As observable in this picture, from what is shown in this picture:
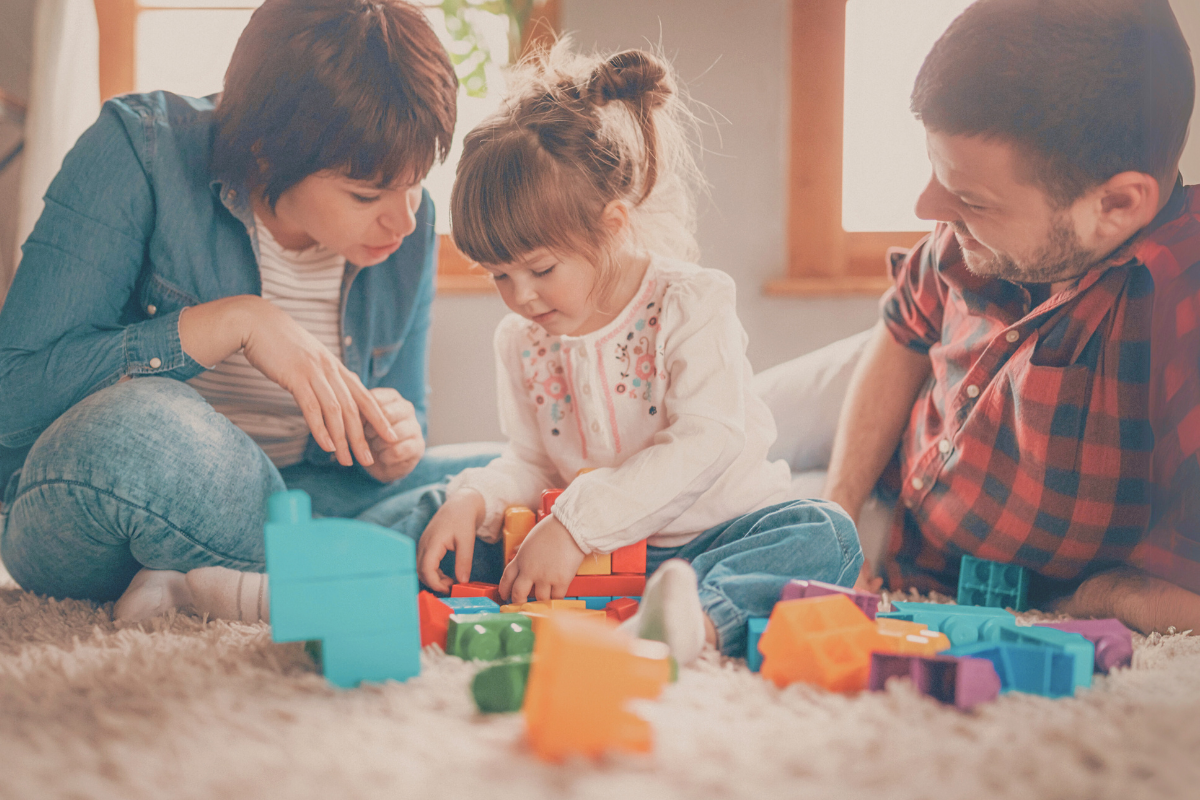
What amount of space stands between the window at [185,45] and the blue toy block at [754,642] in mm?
1087

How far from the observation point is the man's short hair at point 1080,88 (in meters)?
0.68

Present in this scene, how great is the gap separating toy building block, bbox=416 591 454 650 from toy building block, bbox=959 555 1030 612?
548 mm

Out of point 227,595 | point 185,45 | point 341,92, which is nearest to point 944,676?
point 227,595

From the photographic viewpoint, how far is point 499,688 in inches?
18.9

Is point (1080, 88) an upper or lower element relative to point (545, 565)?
upper

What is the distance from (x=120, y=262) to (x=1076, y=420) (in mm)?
961

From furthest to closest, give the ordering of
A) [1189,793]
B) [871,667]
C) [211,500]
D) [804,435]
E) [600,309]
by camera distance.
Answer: [804,435] → [600,309] → [211,500] → [871,667] → [1189,793]

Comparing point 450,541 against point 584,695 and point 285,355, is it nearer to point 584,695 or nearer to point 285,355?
point 285,355

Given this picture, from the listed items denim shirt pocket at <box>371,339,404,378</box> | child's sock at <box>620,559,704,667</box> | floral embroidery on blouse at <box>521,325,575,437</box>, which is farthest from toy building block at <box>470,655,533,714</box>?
denim shirt pocket at <box>371,339,404,378</box>

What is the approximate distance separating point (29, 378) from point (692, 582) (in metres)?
0.68

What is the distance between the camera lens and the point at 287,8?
826mm

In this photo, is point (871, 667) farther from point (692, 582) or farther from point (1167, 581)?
point (1167, 581)

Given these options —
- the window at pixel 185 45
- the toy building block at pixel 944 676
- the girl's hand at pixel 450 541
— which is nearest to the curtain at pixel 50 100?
the window at pixel 185 45

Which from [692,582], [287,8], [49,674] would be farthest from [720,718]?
[287,8]
